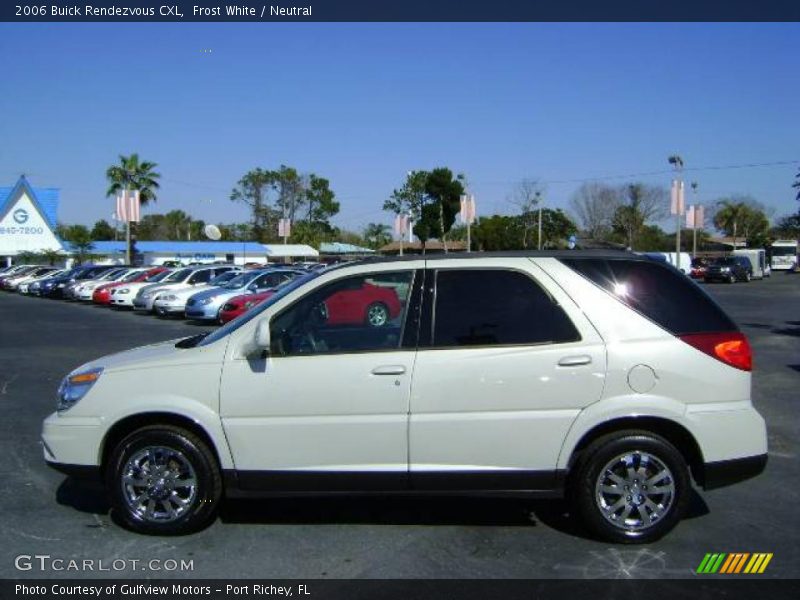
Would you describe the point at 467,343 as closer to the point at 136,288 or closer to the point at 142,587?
the point at 142,587

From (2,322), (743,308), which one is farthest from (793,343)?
(2,322)

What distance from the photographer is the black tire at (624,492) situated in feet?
14.8

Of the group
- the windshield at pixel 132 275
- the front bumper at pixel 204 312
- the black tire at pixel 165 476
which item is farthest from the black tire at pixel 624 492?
the windshield at pixel 132 275

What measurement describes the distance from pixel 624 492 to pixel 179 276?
81.1 ft

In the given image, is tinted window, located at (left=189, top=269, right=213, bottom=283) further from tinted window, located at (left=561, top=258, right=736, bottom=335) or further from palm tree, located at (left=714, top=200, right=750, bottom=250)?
palm tree, located at (left=714, top=200, right=750, bottom=250)

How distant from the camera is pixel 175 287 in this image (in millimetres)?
23812

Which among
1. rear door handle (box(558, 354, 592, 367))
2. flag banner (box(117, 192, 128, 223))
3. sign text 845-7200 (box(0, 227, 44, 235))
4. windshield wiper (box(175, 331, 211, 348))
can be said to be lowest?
rear door handle (box(558, 354, 592, 367))

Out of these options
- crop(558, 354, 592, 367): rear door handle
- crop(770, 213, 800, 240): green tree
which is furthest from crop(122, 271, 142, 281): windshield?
crop(770, 213, 800, 240): green tree

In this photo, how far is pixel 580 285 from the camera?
4676mm

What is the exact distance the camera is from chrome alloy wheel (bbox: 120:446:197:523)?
466 cm

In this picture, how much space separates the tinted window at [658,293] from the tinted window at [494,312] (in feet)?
1.16

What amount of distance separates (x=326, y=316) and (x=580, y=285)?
167cm

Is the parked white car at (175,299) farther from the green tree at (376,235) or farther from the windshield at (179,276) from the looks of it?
the green tree at (376,235)

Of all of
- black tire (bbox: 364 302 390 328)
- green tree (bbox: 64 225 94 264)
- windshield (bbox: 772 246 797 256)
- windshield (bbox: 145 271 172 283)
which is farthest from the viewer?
windshield (bbox: 772 246 797 256)
